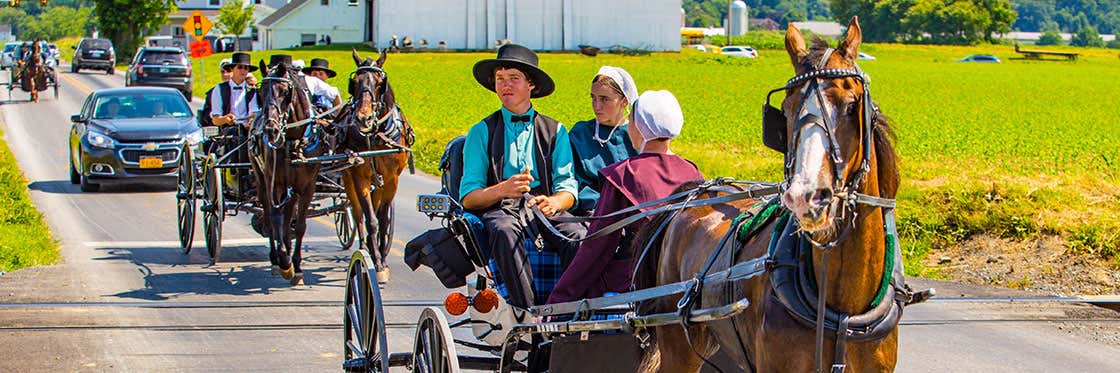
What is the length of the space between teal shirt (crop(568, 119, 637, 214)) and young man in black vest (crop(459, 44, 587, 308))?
0.84 ft

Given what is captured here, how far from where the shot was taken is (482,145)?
7070 millimetres

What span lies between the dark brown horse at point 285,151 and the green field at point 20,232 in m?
2.69

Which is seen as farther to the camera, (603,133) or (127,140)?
(127,140)

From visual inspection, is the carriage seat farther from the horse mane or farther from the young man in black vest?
the horse mane

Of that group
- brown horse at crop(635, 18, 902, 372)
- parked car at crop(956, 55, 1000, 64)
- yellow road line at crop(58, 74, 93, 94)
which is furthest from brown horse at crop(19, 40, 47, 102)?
parked car at crop(956, 55, 1000, 64)

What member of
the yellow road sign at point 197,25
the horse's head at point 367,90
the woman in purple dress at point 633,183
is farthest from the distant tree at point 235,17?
the woman in purple dress at point 633,183

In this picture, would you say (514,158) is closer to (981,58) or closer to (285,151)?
(285,151)

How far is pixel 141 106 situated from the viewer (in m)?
23.0

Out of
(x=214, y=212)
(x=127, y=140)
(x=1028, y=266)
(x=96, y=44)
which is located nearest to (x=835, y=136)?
(x=1028, y=266)

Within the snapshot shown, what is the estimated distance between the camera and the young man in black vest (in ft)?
21.9

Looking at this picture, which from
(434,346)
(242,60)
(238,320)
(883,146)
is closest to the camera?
(883,146)

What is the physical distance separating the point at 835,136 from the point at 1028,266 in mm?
8599

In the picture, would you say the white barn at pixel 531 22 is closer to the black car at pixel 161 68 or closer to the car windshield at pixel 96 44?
the car windshield at pixel 96 44

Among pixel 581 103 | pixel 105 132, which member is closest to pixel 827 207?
pixel 105 132
